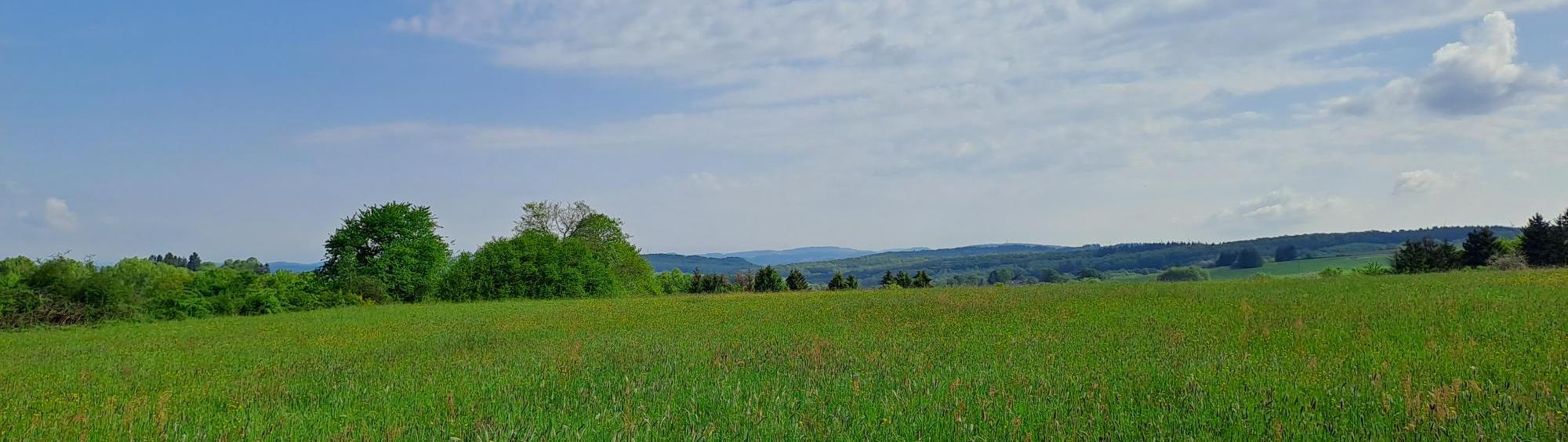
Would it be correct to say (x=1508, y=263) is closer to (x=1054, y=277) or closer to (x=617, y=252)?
(x=1054, y=277)

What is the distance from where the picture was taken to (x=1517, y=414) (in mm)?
5324

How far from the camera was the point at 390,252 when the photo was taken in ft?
128

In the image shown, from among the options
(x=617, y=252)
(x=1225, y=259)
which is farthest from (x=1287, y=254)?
(x=617, y=252)

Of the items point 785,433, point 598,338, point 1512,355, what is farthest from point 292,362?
point 1512,355

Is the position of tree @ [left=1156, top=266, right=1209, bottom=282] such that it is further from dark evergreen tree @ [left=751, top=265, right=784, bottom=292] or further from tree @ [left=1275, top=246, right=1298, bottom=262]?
tree @ [left=1275, top=246, right=1298, bottom=262]

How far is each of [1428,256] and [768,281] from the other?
5011cm

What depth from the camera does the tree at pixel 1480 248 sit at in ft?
165

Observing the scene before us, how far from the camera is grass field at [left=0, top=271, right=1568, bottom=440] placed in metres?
5.47

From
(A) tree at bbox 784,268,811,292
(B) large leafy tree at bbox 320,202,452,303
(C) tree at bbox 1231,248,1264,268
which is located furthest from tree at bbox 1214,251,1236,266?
(B) large leafy tree at bbox 320,202,452,303

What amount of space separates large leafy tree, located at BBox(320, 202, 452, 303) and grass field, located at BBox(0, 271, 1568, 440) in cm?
2241

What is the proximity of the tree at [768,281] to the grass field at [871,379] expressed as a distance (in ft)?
172

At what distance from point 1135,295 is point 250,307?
98.6 feet

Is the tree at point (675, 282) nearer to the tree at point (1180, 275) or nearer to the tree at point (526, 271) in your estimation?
the tree at point (526, 271)

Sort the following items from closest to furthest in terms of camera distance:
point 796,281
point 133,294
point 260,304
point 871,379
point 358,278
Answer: point 871,379, point 133,294, point 260,304, point 358,278, point 796,281
